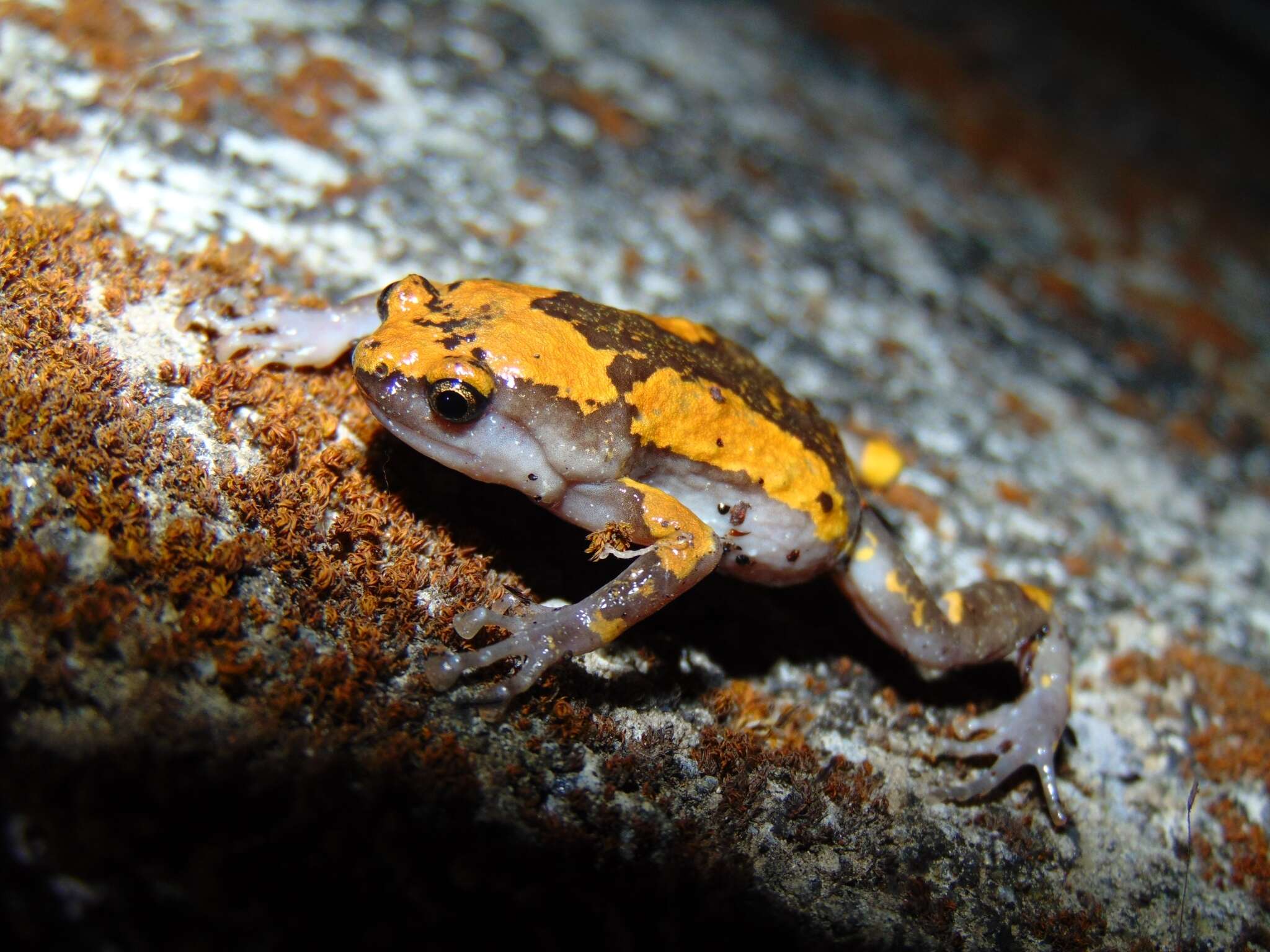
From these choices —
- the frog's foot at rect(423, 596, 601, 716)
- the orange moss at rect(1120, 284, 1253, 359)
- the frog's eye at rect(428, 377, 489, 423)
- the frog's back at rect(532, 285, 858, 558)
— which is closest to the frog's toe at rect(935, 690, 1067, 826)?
the frog's back at rect(532, 285, 858, 558)

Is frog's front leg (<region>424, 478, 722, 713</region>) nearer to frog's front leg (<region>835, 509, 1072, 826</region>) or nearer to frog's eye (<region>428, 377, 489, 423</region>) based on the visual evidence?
frog's eye (<region>428, 377, 489, 423</region>)

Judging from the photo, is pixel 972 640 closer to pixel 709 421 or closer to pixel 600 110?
pixel 709 421

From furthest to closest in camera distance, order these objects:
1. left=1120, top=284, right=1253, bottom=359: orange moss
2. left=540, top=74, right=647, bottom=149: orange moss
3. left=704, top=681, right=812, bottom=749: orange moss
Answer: left=1120, top=284, right=1253, bottom=359: orange moss < left=540, top=74, right=647, bottom=149: orange moss < left=704, top=681, right=812, bottom=749: orange moss

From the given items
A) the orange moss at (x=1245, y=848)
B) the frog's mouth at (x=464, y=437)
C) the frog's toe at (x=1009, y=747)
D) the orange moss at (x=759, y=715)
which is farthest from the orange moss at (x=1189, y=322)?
the frog's mouth at (x=464, y=437)

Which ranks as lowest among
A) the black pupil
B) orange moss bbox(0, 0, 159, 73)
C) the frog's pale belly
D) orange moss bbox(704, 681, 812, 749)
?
orange moss bbox(704, 681, 812, 749)

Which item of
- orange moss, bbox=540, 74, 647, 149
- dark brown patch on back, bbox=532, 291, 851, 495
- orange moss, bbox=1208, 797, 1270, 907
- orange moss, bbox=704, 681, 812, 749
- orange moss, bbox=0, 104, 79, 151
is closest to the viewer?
dark brown patch on back, bbox=532, 291, 851, 495

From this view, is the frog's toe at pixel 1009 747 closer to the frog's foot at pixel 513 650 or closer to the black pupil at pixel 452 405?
the frog's foot at pixel 513 650

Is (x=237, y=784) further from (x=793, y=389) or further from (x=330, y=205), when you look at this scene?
(x=793, y=389)

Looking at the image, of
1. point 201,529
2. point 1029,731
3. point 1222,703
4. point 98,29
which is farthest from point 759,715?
point 98,29
